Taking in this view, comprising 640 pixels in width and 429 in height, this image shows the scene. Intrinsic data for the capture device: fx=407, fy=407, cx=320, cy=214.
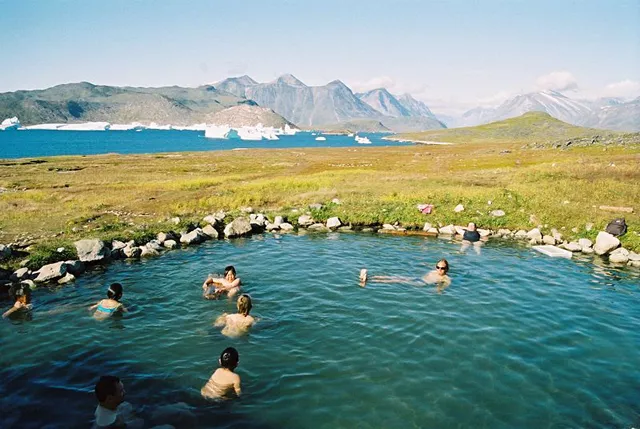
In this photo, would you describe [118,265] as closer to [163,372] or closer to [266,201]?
[163,372]

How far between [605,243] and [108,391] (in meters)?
29.0

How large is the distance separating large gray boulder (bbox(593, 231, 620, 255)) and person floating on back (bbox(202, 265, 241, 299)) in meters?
23.3

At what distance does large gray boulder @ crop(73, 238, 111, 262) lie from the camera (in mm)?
23328

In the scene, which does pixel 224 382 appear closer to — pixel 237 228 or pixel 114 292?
pixel 114 292

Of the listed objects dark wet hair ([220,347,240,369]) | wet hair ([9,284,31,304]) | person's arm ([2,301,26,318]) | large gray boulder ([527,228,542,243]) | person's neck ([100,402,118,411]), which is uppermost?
large gray boulder ([527,228,542,243])

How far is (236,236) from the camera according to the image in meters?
31.0

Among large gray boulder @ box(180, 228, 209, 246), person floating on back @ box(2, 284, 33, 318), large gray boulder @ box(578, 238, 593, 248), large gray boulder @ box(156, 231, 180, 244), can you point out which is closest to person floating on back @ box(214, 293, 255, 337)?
person floating on back @ box(2, 284, 33, 318)

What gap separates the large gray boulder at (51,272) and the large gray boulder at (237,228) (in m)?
11.4

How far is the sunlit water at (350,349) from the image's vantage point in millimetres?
11406

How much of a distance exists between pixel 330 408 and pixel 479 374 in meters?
5.18

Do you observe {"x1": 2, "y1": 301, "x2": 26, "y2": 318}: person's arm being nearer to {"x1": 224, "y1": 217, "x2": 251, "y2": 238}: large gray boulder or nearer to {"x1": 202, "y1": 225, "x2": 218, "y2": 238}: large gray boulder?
{"x1": 202, "y1": 225, "x2": 218, "y2": 238}: large gray boulder

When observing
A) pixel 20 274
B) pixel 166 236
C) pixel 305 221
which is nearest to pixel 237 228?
pixel 166 236

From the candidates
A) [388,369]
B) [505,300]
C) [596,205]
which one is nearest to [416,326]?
[388,369]

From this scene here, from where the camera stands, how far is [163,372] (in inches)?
517
